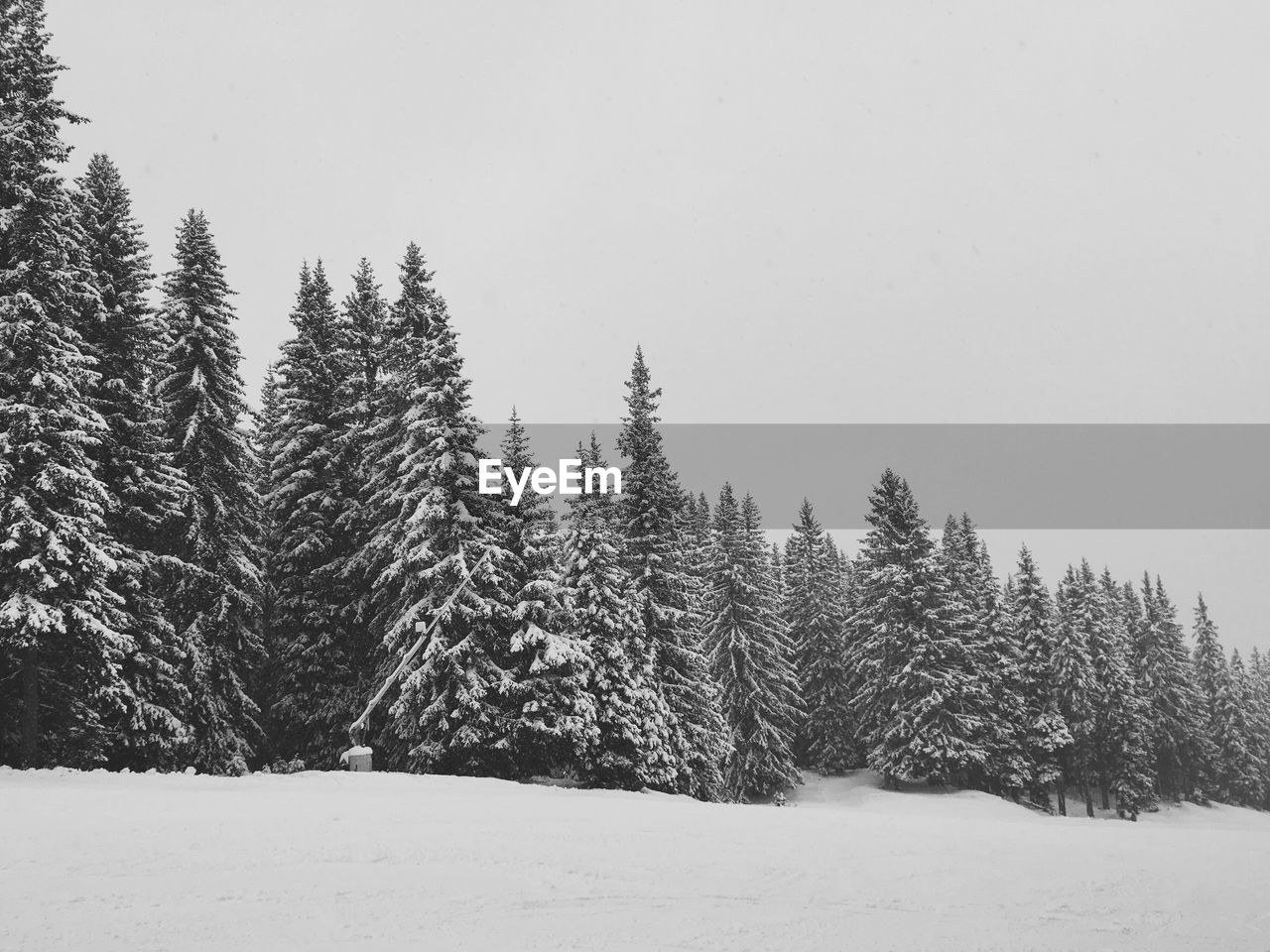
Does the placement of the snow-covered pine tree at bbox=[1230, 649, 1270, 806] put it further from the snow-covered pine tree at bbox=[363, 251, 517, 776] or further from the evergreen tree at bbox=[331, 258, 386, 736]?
the evergreen tree at bbox=[331, 258, 386, 736]

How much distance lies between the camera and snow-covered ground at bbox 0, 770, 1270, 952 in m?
7.95

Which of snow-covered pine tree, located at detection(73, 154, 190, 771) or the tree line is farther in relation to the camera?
A: snow-covered pine tree, located at detection(73, 154, 190, 771)

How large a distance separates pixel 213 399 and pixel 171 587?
19.6ft

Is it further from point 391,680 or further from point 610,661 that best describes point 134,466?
point 610,661

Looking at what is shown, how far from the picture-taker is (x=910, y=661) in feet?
139

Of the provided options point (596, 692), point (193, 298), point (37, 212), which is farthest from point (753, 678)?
point (37, 212)

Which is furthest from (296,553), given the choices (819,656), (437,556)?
(819,656)

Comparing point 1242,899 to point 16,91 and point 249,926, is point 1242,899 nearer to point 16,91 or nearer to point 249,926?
point 249,926

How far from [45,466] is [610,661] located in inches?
655

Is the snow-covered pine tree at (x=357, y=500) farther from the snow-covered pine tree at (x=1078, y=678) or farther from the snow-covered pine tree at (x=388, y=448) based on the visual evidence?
the snow-covered pine tree at (x=1078, y=678)

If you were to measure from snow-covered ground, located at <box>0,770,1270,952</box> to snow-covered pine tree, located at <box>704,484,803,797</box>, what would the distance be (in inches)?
1043

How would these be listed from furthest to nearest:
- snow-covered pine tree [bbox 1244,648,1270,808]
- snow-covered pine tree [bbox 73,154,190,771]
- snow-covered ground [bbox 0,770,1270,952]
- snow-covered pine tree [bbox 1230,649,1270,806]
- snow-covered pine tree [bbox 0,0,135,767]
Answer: snow-covered pine tree [bbox 1244,648,1270,808], snow-covered pine tree [bbox 1230,649,1270,806], snow-covered pine tree [bbox 73,154,190,771], snow-covered pine tree [bbox 0,0,135,767], snow-covered ground [bbox 0,770,1270,952]

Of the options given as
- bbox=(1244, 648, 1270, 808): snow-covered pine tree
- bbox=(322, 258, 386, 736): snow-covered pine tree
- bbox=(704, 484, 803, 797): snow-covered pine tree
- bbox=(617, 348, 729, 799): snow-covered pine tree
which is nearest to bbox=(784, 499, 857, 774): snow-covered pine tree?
bbox=(704, 484, 803, 797): snow-covered pine tree

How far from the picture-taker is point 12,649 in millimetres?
17734
